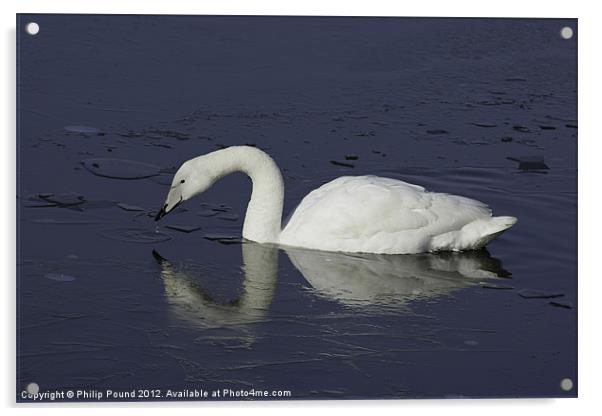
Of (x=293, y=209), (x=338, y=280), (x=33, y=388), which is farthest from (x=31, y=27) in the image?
(x=293, y=209)

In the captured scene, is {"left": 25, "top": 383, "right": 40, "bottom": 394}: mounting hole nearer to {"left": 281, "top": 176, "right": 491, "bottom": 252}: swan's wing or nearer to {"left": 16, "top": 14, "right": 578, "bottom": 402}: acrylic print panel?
{"left": 16, "top": 14, "right": 578, "bottom": 402}: acrylic print panel

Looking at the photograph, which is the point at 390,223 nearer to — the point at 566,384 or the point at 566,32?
the point at 566,32

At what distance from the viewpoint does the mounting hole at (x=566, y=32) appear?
24.9ft

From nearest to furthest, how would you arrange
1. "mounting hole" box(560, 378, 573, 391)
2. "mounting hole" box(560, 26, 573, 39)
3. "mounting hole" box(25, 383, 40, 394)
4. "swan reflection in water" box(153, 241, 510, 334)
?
"mounting hole" box(25, 383, 40, 394)
"mounting hole" box(560, 378, 573, 391)
"mounting hole" box(560, 26, 573, 39)
"swan reflection in water" box(153, 241, 510, 334)

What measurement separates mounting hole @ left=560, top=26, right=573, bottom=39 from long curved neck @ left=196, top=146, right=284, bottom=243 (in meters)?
2.09

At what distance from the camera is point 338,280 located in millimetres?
8508

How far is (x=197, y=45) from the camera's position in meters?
8.08

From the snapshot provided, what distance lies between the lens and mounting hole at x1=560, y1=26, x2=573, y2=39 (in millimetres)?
7602

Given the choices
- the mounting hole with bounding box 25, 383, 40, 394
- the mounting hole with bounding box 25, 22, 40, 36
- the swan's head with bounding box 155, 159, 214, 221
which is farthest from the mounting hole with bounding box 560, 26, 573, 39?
the mounting hole with bounding box 25, 383, 40, 394

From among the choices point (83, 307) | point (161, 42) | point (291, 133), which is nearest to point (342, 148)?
point (291, 133)

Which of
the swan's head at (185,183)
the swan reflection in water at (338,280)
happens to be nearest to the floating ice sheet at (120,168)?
the swan's head at (185,183)

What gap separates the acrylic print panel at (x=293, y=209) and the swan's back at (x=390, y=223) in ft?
0.04

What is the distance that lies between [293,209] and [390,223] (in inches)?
28.2

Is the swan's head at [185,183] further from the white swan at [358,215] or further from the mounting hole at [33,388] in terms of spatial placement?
the mounting hole at [33,388]
